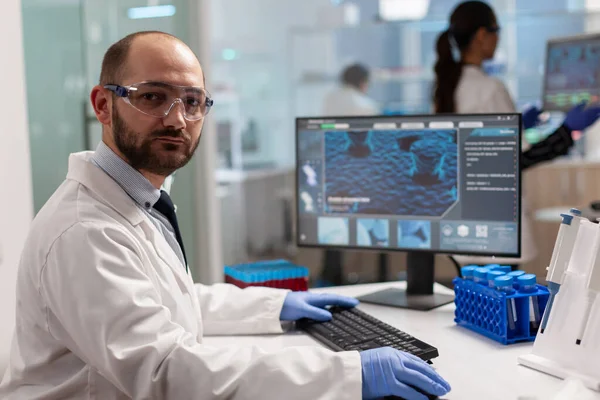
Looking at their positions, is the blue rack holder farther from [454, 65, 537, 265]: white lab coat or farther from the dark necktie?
[454, 65, 537, 265]: white lab coat

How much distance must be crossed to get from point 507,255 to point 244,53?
491 cm

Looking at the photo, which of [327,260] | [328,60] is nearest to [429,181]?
[327,260]

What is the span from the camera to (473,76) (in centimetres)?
271

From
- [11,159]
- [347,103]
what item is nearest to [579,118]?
[11,159]

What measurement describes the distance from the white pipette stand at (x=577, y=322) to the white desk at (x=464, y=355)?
0.03m

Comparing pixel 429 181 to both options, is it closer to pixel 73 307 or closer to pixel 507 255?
pixel 507 255

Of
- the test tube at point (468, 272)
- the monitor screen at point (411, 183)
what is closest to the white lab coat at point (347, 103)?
the monitor screen at point (411, 183)

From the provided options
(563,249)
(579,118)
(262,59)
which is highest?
(262,59)

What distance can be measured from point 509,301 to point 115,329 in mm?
762

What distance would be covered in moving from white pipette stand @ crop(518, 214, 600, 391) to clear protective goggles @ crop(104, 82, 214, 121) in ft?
2.41

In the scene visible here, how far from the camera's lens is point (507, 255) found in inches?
64.2

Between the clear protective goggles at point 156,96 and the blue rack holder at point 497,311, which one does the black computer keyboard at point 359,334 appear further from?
the clear protective goggles at point 156,96

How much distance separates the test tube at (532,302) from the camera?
4.57ft

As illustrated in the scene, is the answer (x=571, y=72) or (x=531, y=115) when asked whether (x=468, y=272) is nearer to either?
(x=531, y=115)
